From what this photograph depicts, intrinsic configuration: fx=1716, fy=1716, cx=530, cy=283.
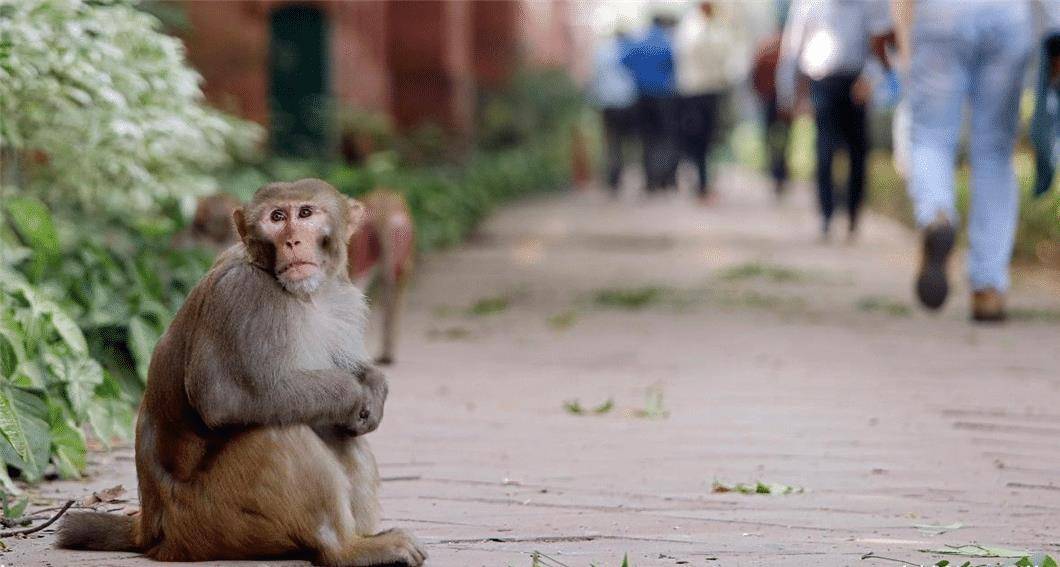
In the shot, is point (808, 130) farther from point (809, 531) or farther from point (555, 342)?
point (809, 531)

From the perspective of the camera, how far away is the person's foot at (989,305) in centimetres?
884

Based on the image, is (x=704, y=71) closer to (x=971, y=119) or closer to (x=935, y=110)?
(x=971, y=119)

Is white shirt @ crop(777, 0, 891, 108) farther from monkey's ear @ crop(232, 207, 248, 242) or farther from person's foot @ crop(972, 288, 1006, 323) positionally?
monkey's ear @ crop(232, 207, 248, 242)

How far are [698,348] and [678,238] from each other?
22.8ft

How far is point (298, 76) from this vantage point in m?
15.8

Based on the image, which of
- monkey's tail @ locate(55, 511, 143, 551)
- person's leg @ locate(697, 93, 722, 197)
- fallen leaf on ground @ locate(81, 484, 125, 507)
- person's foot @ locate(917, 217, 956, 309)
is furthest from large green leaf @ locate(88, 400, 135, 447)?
person's leg @ locate(697, 93, 722, 197)

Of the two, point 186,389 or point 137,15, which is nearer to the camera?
point 186,389

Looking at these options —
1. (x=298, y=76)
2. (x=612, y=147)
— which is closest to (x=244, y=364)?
(x=298, y=76)

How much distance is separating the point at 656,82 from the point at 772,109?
1405 mm

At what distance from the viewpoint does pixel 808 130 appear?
94.1 ft

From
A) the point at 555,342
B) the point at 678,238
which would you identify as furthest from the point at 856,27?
the point at 555,342

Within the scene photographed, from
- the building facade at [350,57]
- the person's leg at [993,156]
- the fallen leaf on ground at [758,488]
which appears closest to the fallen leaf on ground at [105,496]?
the fallen leaf on ground at [758,488]

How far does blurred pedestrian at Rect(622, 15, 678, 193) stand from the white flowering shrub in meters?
12.6

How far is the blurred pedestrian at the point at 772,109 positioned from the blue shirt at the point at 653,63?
3.21ft
